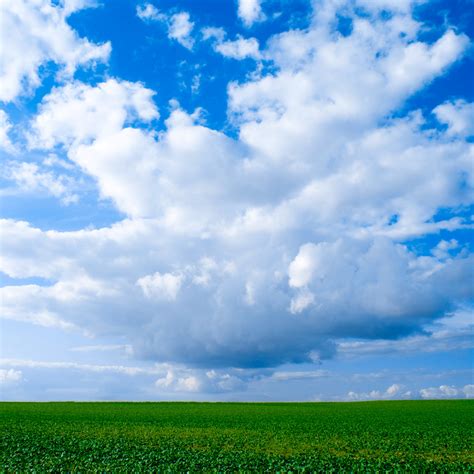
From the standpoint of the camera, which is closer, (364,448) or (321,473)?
(321,473)

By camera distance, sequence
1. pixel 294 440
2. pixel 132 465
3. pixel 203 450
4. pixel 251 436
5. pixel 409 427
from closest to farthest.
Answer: pixel 132 465 → pixel 203 450 → pixel 294 440 → pixel 251 436 → pixel 409 427

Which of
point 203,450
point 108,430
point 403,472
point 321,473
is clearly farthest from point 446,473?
point 108,430

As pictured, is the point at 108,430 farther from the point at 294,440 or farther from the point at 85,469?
the point at 85,469

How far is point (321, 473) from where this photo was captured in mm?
25062

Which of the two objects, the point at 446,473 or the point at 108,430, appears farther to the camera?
the point at 108,430

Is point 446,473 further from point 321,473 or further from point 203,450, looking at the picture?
point 203,450

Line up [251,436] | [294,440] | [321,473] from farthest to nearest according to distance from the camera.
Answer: [251,436] → [294,440] → [321,473]

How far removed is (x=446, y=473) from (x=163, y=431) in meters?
29.8

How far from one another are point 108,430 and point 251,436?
15305mm

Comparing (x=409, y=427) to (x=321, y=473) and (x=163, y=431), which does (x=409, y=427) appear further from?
(x=321, y=473)

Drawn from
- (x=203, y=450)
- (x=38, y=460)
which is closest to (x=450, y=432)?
(x=203, y=450)

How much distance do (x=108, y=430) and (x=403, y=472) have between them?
32353 millimetres

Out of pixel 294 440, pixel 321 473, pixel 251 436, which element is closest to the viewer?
pixel 321 473

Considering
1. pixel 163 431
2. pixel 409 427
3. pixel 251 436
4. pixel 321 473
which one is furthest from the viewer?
pixel 409 427
